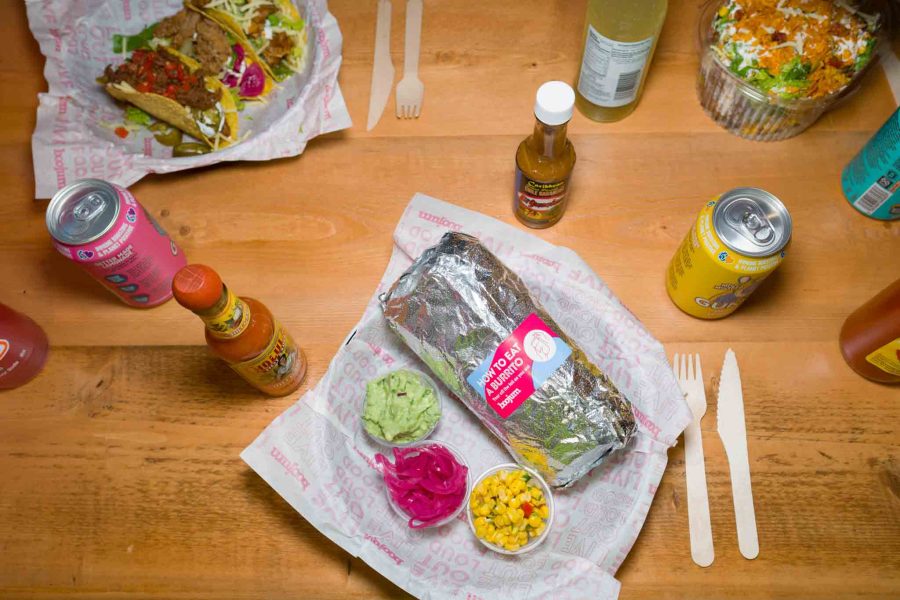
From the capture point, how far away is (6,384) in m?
1.09

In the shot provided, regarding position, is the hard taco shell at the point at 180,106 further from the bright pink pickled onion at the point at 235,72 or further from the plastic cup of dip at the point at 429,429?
the plastic cup of dip at the point at 429,429

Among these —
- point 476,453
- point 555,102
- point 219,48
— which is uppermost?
point 555,102

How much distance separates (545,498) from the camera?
0.99 m

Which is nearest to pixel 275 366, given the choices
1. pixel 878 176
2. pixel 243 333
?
pixel 243 333

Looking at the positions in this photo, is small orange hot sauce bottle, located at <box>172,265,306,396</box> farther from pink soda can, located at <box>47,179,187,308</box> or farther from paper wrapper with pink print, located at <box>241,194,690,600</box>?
pink soda can, located at <box>47,179,187,308</box>

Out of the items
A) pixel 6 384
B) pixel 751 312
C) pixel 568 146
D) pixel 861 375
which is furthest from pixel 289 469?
pixel 861 375

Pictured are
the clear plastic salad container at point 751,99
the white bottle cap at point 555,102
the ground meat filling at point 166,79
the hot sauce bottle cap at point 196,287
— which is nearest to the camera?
the hot sauce bottle cap at point 196,287

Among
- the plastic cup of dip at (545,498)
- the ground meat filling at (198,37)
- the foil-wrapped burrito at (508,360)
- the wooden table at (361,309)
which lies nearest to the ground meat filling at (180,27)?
the ground meat filling at (198,37)

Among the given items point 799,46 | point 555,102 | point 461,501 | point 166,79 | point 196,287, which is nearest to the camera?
point 196,287

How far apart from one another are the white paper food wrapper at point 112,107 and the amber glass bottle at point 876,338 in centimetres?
87

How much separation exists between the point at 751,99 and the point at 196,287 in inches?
35.9

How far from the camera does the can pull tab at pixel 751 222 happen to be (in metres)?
0.92

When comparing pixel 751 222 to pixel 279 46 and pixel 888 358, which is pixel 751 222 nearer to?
pixel 888 358

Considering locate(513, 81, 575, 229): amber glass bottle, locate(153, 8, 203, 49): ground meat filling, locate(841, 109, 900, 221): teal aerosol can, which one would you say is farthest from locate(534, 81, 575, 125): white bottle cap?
locate(153, 8, 203, 49): ground meat filling
